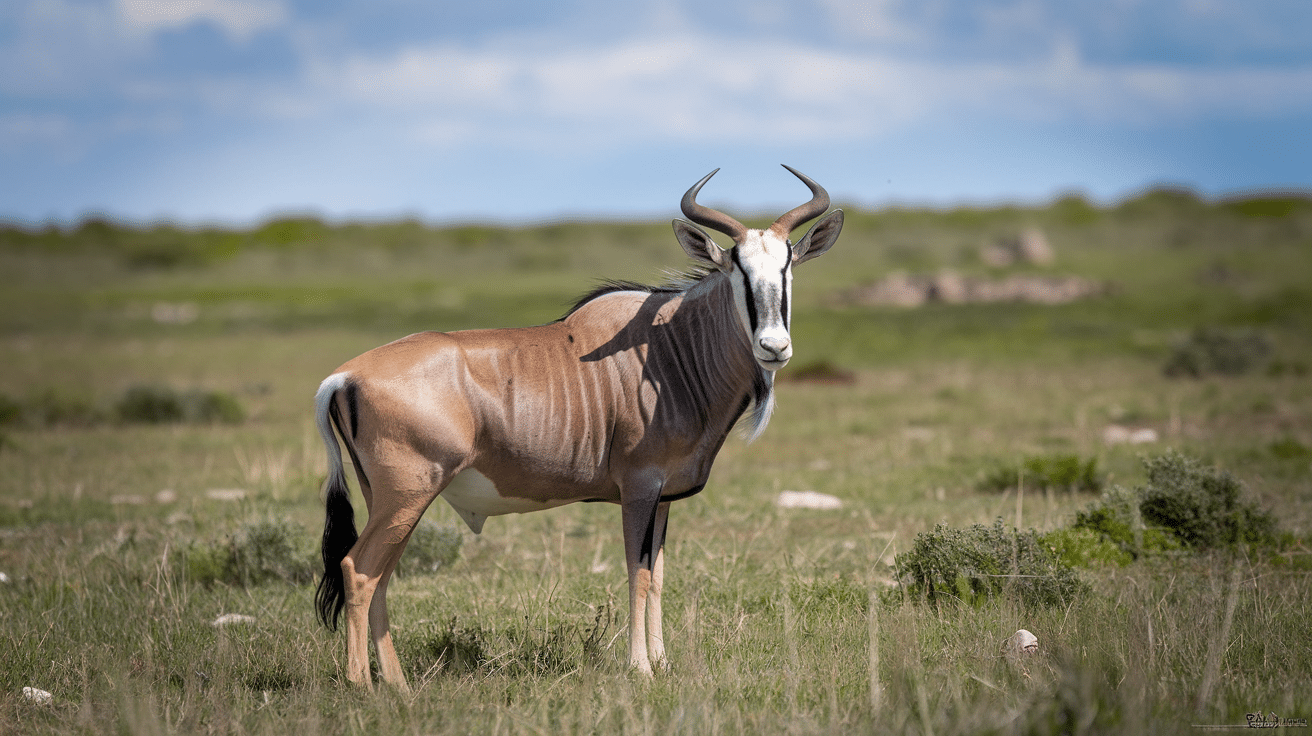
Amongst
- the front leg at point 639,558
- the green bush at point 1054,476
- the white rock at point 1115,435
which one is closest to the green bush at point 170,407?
the green bush at point 1054,476

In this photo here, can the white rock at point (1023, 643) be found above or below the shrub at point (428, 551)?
above

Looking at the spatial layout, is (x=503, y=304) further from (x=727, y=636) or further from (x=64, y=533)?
(x=727, y=636)

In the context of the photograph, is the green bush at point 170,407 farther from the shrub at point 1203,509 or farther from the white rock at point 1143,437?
the shrub at point 1203,509

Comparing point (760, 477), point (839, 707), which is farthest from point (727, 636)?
point (760, 477)

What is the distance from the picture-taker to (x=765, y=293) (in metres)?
5.61

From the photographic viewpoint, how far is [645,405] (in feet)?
19.6

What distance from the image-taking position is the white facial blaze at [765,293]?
18.0 ft

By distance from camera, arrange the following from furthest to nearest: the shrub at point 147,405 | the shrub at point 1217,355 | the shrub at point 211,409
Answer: the shrub at point 1217,355
the shrub at point 147,405
the shrub at point 211,409

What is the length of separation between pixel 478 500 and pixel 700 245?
1.98 m

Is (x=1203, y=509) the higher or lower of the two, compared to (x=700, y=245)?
lower

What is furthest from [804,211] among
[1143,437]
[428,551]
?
[1143,437]

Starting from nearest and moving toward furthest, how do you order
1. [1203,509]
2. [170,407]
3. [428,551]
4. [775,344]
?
[775,344] < [1203,509] < [428,551] < [170,407]

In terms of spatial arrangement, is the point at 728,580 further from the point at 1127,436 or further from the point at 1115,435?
the point at 1115,435

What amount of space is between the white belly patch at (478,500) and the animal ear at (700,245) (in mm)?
1659
